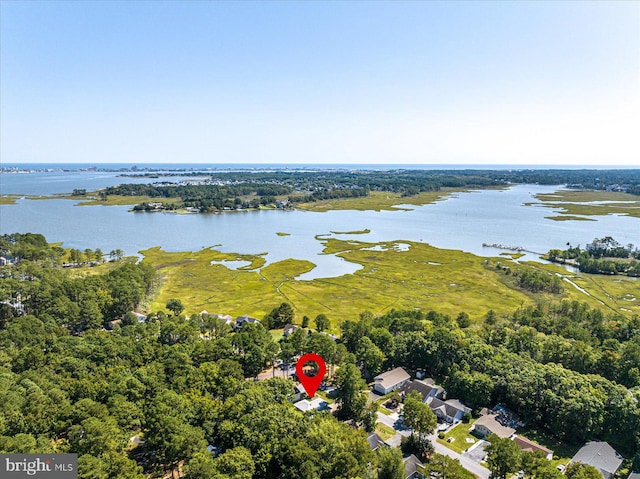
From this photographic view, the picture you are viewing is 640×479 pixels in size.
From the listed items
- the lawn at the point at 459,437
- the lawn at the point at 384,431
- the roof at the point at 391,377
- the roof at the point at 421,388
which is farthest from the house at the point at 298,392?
the lawn at the point at 459,437

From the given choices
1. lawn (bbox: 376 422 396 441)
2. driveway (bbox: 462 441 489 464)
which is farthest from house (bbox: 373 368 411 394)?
driveway (bbox: 462 441 489 464)

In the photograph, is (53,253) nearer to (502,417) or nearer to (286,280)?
(286,280)

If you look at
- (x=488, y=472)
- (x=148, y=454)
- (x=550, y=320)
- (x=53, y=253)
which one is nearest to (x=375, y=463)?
(x=488, y=472)

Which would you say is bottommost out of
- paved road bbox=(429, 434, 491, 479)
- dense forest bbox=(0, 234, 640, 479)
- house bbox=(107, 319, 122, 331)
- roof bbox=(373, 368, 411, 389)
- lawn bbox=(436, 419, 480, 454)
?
lawn bbox=(436, 419, 480, 454)

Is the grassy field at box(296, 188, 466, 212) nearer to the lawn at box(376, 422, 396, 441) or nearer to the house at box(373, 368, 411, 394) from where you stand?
the house at box(373, 368, 411, 394)

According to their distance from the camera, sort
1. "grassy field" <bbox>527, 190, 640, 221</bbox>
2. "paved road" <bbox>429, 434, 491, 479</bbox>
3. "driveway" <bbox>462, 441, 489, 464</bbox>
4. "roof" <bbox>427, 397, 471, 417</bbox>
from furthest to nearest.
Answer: "grassy field" <bbox>527, 190, 640, 221</bbox> < "roof" <bbox>427, 397, 471, 417</bbox> < "driveway" <bbox>462, 441, 489, 464</bbox> < "paved road" <bbox>429, 434, 491, 479</bbox>

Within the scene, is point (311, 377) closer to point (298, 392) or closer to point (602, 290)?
point (298, 392)

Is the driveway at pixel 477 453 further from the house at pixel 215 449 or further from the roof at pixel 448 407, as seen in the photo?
the house at pixel 215 449
